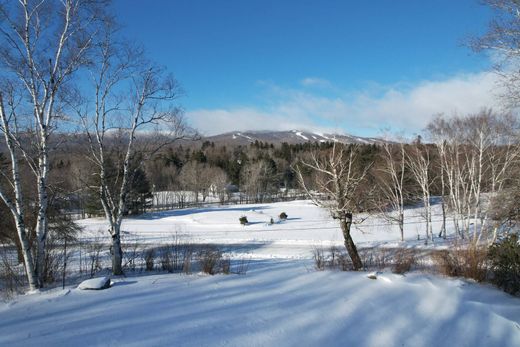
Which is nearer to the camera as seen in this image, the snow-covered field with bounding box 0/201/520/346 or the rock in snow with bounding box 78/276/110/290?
the snow-covered field with bounding box 0/201/520/346

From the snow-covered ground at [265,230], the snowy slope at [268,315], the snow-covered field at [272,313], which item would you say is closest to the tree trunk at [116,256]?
the snow-covered field at [272,313]

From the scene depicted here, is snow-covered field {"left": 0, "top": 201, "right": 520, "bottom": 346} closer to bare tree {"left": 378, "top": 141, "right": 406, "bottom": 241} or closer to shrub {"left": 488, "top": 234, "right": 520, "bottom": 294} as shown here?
shrub {"left": 488, "top": 234, "right": 520, "bottom": 294}

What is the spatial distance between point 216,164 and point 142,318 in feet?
261

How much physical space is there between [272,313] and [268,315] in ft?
0.37

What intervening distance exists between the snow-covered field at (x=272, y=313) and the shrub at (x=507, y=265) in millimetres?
299

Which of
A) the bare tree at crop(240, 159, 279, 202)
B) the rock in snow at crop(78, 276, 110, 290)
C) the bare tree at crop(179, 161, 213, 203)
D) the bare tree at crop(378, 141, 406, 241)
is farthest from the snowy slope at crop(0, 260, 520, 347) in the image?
the bare tree at crop(179, 161, 213, 203)

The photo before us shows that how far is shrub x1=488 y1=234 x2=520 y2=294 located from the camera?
253 inches

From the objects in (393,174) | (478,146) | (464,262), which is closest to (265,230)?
(393,174)

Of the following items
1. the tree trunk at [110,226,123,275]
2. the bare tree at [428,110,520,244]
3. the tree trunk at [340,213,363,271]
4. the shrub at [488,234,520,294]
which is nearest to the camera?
the shrub at [488,234,520,294]

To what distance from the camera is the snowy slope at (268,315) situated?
425 cm

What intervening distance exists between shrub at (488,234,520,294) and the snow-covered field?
30 cm

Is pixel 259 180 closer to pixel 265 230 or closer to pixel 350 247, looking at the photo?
pixel 265 230

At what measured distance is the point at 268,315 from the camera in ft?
16.2

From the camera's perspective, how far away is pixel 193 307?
17.1 ft
